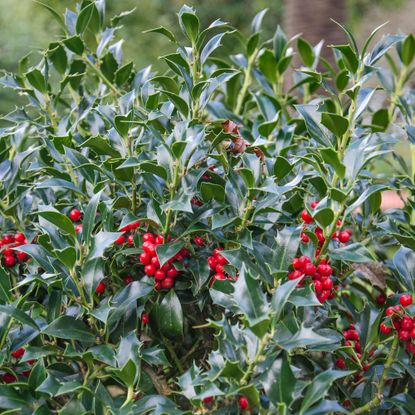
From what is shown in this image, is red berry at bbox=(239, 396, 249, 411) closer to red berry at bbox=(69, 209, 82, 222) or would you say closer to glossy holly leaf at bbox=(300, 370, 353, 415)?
glossy holly leaf at bbox=(300, 370, 353, 415)

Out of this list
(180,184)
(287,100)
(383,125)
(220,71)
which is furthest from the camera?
(287,100)

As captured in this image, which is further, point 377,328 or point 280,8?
point 280,8

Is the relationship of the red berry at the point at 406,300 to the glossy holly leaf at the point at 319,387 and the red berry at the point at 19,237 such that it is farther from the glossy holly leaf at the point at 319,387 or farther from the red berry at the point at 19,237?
the red berry at the point at 19,237

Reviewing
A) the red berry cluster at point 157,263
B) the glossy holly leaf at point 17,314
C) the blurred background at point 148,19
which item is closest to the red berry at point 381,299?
the red berry cluster at point 157,263

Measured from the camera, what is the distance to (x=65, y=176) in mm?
1696

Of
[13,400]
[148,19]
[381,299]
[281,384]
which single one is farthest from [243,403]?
[148,19]

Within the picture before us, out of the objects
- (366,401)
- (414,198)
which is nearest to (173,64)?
(414,198)

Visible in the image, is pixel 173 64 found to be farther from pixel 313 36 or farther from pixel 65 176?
pixel 313 36

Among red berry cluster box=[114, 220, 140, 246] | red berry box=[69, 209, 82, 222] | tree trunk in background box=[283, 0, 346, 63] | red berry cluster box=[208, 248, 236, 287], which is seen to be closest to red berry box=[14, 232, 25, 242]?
red berry box=[69, 209, 82, 222]

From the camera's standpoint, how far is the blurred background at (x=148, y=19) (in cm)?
819

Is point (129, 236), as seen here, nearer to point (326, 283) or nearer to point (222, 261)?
point (222, 261)

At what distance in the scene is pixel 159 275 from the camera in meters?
1.53

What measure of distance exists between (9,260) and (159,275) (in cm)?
47

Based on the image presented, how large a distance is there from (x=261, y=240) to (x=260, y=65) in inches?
35.2
